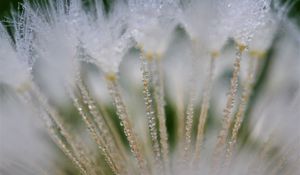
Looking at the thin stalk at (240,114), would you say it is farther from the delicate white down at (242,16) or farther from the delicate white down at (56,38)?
the delicate white down at (56,38)

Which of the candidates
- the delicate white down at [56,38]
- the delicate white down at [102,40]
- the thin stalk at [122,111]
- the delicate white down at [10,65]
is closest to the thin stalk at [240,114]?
the thin stalk at [122,111]

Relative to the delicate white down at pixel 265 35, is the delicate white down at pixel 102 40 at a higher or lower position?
lower

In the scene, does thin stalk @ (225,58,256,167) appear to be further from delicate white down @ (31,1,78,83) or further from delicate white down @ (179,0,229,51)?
delicate white down @ (31,1,78,83)

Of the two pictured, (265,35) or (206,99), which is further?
(265,35)

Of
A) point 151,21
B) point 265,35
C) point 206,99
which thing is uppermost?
point 265,35

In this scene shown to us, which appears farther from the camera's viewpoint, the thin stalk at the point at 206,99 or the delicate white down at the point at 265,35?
the delicate white down at the point at 265,35

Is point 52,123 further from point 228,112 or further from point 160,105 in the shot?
point 228,112

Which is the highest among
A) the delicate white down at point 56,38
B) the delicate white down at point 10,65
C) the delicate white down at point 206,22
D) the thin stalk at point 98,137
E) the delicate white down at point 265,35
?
the delicate white down at point 265,35

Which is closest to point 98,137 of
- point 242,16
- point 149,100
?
point 149,100

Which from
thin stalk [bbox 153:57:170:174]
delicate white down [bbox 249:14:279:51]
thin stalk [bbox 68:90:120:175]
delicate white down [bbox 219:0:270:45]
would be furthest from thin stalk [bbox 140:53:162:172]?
delicate white down [bbox 249:14:279:51]

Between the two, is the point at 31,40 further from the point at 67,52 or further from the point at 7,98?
the point at 7,98

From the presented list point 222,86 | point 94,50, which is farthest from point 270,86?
point 94,50

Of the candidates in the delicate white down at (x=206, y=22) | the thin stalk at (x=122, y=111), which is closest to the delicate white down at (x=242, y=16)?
the delicate white down at (x=206, y=22)
